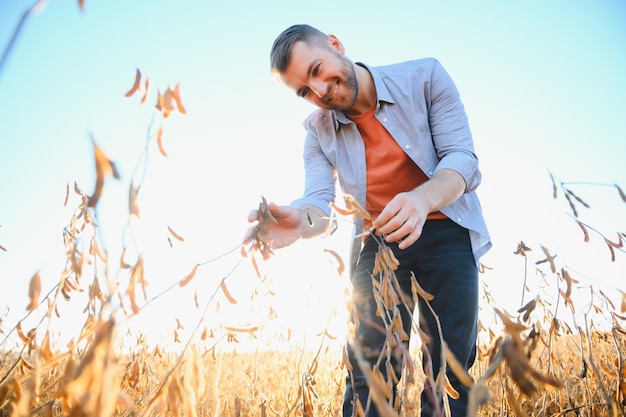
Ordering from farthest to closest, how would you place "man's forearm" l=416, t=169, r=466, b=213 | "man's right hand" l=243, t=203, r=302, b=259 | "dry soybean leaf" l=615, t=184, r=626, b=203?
"man's forearm" l=416, t=169, r=466, b=213 → "dry soybean leaf" l=615, t=184, r=626, b=203 → "man's right hand" l=243, t=203, r=302, b=259

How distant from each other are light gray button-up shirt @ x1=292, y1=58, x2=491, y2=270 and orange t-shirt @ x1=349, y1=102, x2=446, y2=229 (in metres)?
0.04

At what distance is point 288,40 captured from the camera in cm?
198

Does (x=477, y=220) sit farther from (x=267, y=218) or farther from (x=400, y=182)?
(x=267, y=218)

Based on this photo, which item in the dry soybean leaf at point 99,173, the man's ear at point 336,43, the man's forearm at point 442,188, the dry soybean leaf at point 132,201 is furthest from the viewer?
the man's ear at point 336,43

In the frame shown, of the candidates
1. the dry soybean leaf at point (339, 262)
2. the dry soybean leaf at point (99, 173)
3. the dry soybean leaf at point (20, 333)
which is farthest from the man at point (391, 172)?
the dry soybean leaf at point (99, 173)

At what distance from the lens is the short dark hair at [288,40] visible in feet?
6.43

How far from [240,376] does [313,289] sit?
8.42 feet

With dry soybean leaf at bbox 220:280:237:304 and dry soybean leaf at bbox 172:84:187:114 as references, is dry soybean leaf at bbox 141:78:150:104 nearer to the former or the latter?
dry soybean leaf at bbox 172:84:187:114

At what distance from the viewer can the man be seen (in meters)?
1.56

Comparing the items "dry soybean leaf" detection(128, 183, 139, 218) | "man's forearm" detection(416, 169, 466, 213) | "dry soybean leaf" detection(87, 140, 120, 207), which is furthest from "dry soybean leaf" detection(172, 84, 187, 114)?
"man's forearm" detection(416, 169, 466, 213)

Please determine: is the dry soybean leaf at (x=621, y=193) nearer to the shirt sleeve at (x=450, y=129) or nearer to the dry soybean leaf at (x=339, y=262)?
the shirt sleeve at (x=450, y=129)

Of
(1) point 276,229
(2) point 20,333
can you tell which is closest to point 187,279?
(2) point 20,333

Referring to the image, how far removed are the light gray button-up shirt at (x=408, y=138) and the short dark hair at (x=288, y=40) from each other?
0.31 meters

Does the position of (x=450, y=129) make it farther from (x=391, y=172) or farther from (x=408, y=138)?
(x=391, y=172)
